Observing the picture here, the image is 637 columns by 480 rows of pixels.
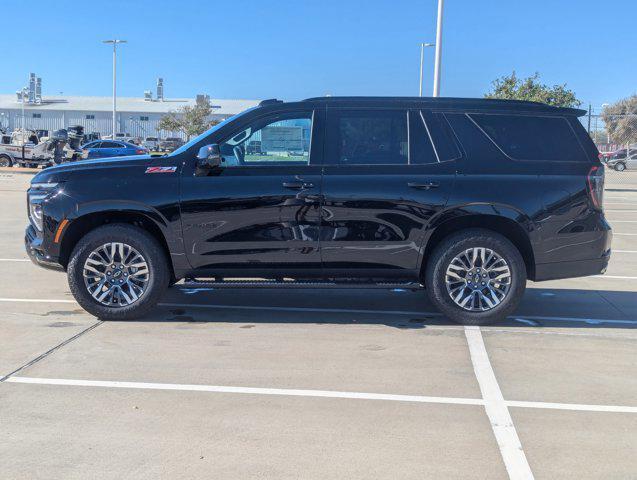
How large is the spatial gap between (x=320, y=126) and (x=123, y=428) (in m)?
3.48

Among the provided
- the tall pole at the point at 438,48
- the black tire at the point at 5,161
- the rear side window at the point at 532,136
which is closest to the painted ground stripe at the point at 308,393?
the rear side window at the point at 532,136

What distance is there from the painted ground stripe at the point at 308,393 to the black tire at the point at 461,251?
1.98m

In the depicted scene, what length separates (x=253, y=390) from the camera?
16.1 feet

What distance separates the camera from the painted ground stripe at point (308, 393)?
4695 millimetres

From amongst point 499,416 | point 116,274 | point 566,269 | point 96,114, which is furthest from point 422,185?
point 96,114

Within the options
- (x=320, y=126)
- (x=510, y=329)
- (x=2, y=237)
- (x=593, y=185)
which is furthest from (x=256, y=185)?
(x=2, y=237)

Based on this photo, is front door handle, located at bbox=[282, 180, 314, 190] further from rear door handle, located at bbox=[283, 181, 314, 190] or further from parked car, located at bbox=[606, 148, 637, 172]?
parked car, located at bbox=[606, 148, 637, 172]

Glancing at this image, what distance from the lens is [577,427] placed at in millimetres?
4355

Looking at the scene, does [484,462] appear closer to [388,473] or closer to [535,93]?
[388,473]

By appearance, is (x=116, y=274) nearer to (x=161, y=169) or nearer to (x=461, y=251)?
(x=161, y=169)

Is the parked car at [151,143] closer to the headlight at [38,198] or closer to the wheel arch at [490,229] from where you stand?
the headlight at [38,198]

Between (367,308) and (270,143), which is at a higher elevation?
(270,143)

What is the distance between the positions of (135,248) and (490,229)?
3.32 m

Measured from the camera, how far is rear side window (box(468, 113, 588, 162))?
22.1ft
